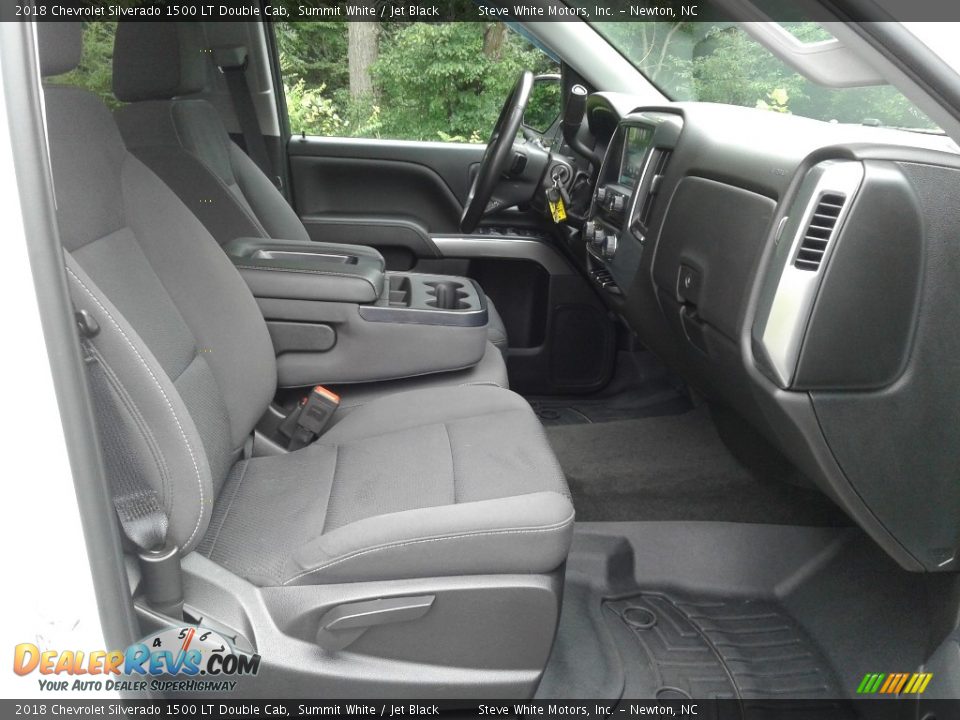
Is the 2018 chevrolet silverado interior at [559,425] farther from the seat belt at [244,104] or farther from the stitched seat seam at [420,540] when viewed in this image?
the seat belt at [244,104]

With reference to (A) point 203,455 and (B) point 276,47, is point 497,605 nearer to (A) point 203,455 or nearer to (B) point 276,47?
(A) point 203,455

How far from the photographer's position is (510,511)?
48.2 inches

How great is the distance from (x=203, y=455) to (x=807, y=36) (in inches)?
40.5

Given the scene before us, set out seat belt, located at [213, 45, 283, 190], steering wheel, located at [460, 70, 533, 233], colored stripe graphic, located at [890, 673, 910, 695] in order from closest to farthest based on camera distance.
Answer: colored stripe graphic, located at [890, 673, 910, 695]
steering wheel, located at [460, 70, 533, 233]
seat belt, located at [213, 45, 283, 190]

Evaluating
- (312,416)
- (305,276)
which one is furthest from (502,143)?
(312,416)

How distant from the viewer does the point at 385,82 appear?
314cm

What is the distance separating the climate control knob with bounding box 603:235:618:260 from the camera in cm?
200

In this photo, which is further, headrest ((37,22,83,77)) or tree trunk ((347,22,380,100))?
tree trunk ((347,22,380,100))

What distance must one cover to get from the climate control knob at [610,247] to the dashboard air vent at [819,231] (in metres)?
0.85

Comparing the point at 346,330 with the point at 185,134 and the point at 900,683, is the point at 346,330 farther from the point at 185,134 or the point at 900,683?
the point at 900,683

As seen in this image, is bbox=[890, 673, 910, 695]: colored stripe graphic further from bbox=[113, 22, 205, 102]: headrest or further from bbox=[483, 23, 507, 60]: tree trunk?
bbox=[483, 23, 507, 60]: tree trunk

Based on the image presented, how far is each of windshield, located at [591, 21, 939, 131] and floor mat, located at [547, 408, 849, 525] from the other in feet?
2.55

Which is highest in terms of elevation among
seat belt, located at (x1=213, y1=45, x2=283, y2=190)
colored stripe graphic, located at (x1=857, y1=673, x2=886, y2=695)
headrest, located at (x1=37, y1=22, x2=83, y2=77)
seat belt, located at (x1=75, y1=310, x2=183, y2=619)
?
headrest, located at (x1=37, y1=22, x2=83, y2=77)

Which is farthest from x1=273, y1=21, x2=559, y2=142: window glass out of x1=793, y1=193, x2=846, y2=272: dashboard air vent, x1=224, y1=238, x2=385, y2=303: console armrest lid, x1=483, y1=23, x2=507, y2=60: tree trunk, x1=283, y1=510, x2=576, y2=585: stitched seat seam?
x1=283, y1=510, x2=576, y2=585: stitched seat seam
